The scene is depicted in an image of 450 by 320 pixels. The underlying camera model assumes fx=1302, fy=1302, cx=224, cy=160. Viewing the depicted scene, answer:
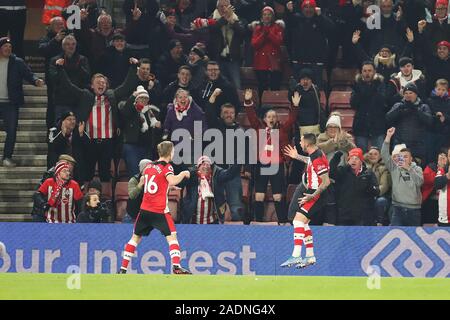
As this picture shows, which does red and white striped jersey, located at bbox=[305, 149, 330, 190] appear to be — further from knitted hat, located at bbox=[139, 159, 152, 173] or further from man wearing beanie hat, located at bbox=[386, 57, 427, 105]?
knitted hat, located at bbox=[139, 159, 152, 173]

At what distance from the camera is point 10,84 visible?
19516 mm

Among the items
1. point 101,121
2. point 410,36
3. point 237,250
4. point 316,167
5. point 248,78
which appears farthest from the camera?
point 248,78

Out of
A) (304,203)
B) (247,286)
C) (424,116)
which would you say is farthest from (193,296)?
(424,116)

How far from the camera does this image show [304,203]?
1773 centimetres

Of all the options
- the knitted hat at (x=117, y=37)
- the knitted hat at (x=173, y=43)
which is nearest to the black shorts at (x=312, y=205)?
the knitted hat at (x=173, y=43)

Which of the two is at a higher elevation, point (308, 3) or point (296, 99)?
Result: point (308, 3)

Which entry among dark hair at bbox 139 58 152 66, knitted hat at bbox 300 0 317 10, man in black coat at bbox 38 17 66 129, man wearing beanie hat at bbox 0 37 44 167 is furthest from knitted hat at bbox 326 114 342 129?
man wearing beanie hat at bbox 0 37 44 167

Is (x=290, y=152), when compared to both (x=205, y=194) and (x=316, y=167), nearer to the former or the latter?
(x=316, y=167)

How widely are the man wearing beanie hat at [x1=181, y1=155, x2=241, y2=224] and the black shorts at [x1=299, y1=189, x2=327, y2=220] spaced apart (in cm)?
131

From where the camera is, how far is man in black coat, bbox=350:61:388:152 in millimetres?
19281

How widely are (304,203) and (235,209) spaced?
54.9 inches

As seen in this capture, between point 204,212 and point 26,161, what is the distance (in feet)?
10.4

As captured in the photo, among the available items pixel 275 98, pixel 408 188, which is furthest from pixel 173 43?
pixel 408 188
